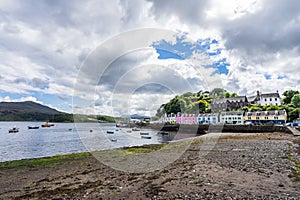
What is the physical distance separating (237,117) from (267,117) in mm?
11533

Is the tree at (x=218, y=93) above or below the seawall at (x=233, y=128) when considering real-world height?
above

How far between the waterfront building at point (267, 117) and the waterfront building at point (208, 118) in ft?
44.2

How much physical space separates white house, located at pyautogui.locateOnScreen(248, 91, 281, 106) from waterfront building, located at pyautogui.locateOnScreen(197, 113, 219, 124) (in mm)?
25120

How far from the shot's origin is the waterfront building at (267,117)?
6856 cm

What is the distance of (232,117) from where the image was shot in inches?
3322

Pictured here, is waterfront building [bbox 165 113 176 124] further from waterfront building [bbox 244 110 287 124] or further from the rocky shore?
the rocky shore

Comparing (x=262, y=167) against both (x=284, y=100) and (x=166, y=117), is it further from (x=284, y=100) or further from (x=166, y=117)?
(x=166, y=117)

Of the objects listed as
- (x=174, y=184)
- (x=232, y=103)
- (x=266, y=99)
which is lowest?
(x=174, y=184)

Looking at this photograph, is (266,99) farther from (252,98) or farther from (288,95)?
(252,98)

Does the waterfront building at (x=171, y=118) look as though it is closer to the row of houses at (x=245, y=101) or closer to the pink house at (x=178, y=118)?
the pink house at (x=178, y=118)

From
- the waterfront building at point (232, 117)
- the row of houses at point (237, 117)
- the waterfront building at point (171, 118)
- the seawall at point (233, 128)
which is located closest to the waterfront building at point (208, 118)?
the row of houses at point (237, 117)

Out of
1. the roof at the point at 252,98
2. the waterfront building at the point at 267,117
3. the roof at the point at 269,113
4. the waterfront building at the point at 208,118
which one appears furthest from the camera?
the roof at the point at 252,98

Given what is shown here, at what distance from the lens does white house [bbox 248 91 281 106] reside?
94713mm

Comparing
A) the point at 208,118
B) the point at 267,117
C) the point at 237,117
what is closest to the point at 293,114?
the point at 267,117
